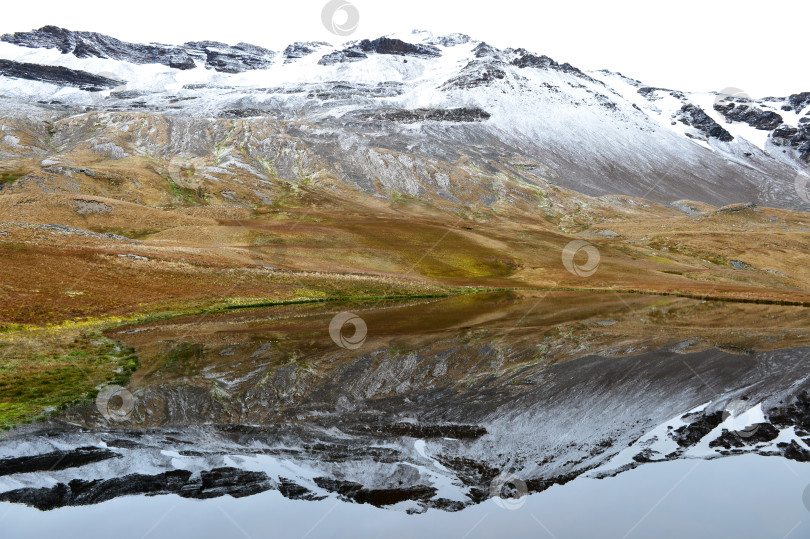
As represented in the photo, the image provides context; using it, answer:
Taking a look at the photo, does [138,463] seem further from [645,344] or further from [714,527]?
[645,344]

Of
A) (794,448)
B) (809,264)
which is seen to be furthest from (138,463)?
Answer: (809,264)

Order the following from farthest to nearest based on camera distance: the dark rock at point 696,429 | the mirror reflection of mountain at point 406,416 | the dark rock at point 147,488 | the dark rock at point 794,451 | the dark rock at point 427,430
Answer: the dark rock at point 696,429, the dark rock at point 427,430, the dark rock at point 794,451, the mirror reflection of mountain at point 406,416, the dark rock at point 147,488

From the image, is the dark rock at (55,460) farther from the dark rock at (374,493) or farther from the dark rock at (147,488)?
the dark rock at (374,493)

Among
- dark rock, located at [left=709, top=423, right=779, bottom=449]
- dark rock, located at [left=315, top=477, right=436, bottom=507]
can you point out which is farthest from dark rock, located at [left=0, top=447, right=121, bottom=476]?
dark rock, located at [left=709, top=423, right=779, bottom=449]

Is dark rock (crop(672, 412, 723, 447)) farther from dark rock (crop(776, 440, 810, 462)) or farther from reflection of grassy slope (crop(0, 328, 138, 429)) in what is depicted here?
reflection of grassy slope (crop(0, 328, 138, 429))

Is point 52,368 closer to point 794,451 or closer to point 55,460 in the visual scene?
point 55,460

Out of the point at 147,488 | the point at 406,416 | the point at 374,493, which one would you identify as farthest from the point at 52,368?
the point at 374,493

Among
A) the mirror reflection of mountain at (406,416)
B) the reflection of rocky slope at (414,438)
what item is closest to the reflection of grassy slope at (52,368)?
the mirror reflection of mountain at (406,416)
